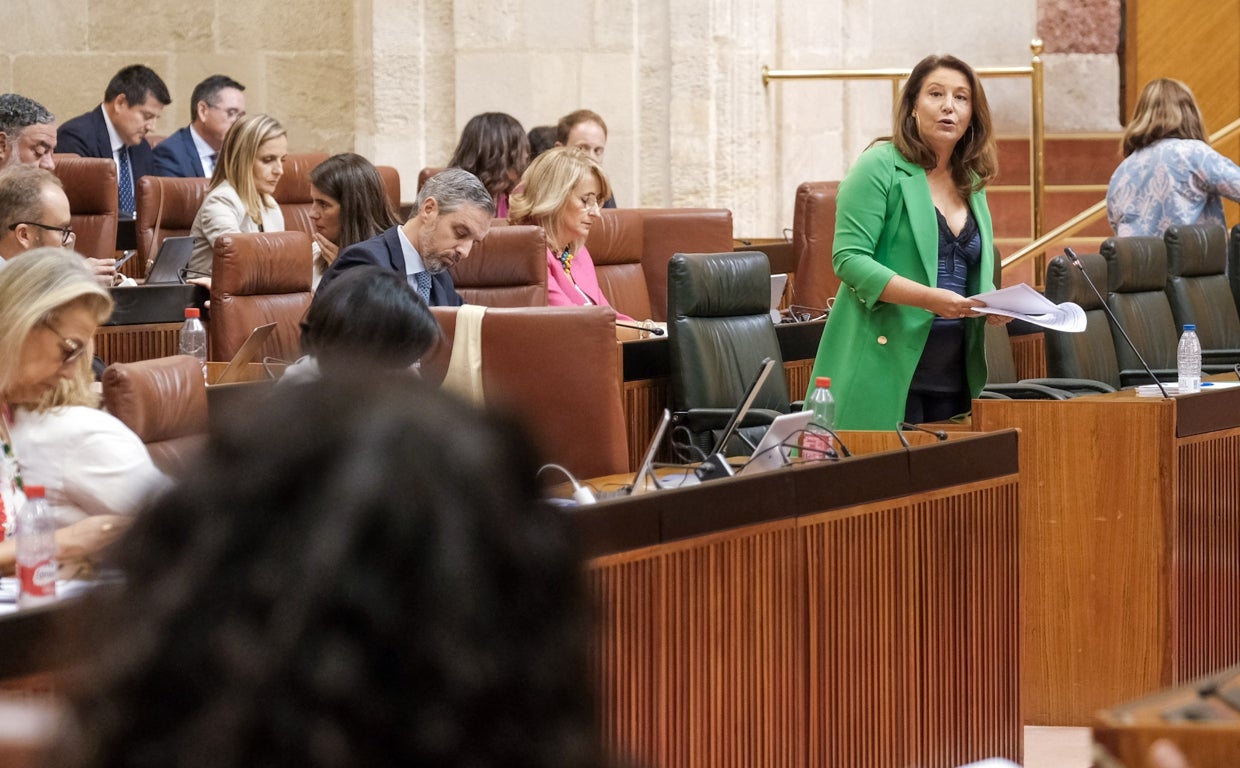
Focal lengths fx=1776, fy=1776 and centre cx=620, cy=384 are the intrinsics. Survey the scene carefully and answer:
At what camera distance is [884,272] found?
4.00 meters

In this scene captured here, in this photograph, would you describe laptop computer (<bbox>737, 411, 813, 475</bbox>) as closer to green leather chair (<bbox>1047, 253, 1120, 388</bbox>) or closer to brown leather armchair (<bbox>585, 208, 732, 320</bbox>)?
green leather chair (<bbox>1047, 253, 1120, 388</bbox>)

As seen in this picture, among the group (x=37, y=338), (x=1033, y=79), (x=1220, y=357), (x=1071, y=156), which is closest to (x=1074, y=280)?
(x=1220, y=357)

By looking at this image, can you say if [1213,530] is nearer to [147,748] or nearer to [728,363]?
[728,363]

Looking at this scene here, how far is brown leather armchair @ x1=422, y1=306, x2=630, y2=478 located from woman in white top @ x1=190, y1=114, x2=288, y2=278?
2.21m

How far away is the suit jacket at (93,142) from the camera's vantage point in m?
7.68

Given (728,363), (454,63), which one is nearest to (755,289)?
(728,363)

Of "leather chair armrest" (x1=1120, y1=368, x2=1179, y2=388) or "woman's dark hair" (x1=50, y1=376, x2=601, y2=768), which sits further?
"leather chair armrest" (x1=1120, y1=368, x2=1179, y2=388)

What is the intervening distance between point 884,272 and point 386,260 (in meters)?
1.17

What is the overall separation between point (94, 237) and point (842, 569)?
4.09 metres

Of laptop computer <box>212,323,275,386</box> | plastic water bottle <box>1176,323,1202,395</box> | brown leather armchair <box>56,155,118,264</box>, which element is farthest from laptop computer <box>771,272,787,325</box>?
brown leather armchair <box>56,155,118,264</box>

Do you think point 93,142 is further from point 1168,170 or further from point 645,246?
point 1168,170

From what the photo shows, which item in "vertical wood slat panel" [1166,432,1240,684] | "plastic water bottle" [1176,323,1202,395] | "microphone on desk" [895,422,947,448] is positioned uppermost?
"plastic water bottle" [1176,323,1202,395]

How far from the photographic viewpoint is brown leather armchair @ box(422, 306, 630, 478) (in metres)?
4.04

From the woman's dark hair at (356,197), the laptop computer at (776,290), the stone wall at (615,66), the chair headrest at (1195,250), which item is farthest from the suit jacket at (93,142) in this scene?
the chair headrest at (1195,250)
